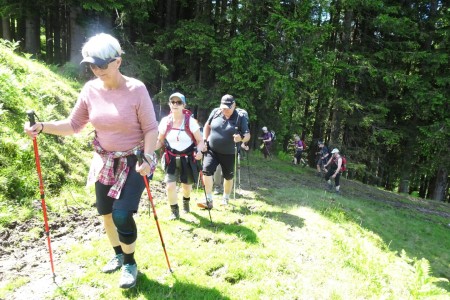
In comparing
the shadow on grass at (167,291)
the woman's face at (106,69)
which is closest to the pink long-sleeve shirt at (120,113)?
the woman's face at (106,69)

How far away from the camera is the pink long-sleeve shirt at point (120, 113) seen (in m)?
3.37

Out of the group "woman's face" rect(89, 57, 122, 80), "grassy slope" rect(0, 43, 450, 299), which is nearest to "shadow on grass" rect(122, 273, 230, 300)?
"grassy slope" rect(0, 43, 450, 299)

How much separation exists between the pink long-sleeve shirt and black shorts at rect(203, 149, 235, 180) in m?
3.30

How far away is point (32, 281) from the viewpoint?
398cm

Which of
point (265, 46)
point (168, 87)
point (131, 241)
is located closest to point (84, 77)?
point (168, 87)

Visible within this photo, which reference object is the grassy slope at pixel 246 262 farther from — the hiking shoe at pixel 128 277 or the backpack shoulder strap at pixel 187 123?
the backpack shoulder strap at pixel 187 123

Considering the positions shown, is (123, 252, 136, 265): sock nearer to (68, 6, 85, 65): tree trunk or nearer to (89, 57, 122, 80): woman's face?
(89, 57, 122, 80): woman's face

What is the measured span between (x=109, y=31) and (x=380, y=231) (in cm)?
1310

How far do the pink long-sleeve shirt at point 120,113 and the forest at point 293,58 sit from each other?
10720 millimetres

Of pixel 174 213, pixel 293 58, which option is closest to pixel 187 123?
pixel 174 213

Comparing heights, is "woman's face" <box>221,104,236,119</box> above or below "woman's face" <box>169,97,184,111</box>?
below

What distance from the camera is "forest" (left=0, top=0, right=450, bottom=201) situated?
1496cm

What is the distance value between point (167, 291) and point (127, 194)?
1.28 m

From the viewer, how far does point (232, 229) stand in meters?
6.02
